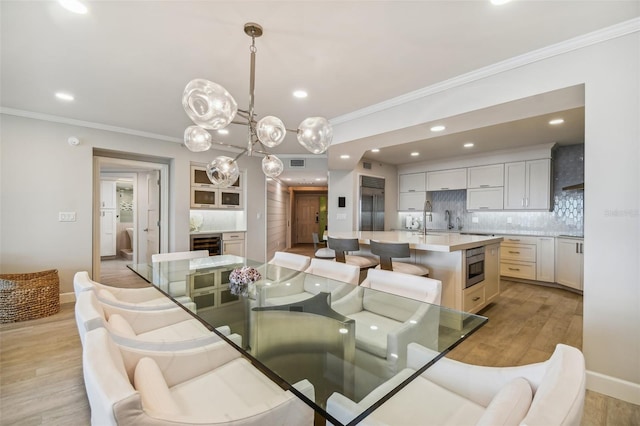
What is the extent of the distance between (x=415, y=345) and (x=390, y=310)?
0.51 m

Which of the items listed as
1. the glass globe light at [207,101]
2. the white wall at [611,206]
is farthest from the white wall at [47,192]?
the white wall at [611,206]

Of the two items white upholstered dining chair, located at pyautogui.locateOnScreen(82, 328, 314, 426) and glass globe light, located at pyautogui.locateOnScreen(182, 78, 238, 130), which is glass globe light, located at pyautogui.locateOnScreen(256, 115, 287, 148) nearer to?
glass globe light, located at pyautogui.locateOnScreen(182, 78, 238, 130)

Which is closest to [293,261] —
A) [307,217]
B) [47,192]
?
[47,192]

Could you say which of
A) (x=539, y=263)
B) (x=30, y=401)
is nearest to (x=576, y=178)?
(x=539, y=263)

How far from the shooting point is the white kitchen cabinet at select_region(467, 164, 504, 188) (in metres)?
5.34

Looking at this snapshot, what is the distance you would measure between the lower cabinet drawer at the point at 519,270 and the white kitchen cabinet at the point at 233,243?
512cm

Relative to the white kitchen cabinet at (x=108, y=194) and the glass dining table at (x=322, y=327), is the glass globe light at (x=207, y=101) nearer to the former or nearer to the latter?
the glass dining table at (x=322, y=327)

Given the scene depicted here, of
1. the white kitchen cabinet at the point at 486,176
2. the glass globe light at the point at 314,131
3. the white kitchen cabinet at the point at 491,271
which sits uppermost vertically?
the white kitchen cabinet at the point at 486,176

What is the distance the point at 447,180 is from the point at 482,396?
5.67m

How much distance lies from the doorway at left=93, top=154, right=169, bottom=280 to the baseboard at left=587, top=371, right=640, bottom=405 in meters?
5.55

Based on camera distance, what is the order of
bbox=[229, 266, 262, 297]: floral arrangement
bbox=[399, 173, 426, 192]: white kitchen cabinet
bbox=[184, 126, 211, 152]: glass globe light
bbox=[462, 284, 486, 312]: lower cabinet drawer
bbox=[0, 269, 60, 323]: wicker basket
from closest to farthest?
bbox=[229, 266, 262, 297]: floral arrangement
bbox=[184, 126, 211, 152]: glass globe light
bbox=[462, 284, 486, 312]: lower cabinet drawer
bbox=[0, 269, 60, 323]: wicker basket
bbox=[399, 173, 426, 192]: white kitchen cabinet

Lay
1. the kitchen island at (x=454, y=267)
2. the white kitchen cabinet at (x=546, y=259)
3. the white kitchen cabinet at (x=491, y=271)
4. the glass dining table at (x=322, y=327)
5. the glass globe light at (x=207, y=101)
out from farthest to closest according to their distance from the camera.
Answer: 1. the white kitchen cabinet at (x=546, y=259)
2. the white kitchen cabinet at (x=491, y=271)
3. the kitchen island at (x=454, y=267)
4. the glass globe light at (x=207, y=101)
5. the glass dining table at (x=322, y=327)

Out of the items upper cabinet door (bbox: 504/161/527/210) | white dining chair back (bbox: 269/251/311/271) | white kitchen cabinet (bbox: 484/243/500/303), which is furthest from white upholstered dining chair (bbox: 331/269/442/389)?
upper cabinet door (bbox: 504/161/527/210)

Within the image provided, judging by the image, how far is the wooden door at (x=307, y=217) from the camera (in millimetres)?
11109
